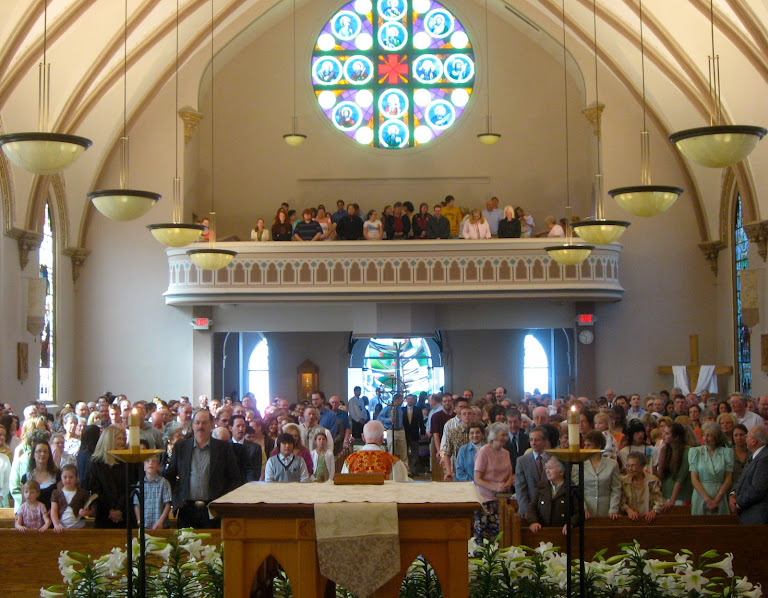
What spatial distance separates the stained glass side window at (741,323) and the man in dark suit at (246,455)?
13061mm

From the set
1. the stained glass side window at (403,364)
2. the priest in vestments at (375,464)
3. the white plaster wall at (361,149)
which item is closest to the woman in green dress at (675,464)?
the priest in vestments at (375,464)

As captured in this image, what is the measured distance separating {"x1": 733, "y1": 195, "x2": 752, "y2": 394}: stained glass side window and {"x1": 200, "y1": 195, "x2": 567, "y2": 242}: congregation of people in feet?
11.8

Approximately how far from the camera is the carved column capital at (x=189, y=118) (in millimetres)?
24672

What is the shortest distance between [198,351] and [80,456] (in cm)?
1294

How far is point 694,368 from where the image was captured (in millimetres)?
23203

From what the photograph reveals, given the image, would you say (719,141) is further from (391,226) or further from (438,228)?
(391,226)

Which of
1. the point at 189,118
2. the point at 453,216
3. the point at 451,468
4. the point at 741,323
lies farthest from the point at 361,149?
the point at 451,468

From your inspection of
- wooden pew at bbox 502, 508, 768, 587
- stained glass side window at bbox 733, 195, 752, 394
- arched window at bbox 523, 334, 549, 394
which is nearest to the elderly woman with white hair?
wooden pew at bbox 502, 508, 768, 587

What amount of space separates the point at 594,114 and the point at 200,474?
55.4ft

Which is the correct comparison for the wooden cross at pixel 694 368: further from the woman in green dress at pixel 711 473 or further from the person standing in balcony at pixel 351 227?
the woman in green dress at pixel 711 473

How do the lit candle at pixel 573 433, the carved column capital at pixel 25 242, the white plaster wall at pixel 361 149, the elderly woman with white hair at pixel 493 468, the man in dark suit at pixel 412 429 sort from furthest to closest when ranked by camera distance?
the white plaster wall at pixel 361 149 → the carved column capital at pixel 25 242 → the man in dark suit at pixel 412 429 → the elderly woman with white hair at pixel 493 468 → the lit candle at pixel 573 433

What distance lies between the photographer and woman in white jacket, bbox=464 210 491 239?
77.4 feet

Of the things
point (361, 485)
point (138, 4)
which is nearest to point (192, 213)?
point (138, 4)

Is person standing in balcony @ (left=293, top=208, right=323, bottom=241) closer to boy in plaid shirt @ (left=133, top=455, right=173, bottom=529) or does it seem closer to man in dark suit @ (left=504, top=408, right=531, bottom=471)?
man in dark suit @ (left=504, top=408, right=531, bottom=471)
